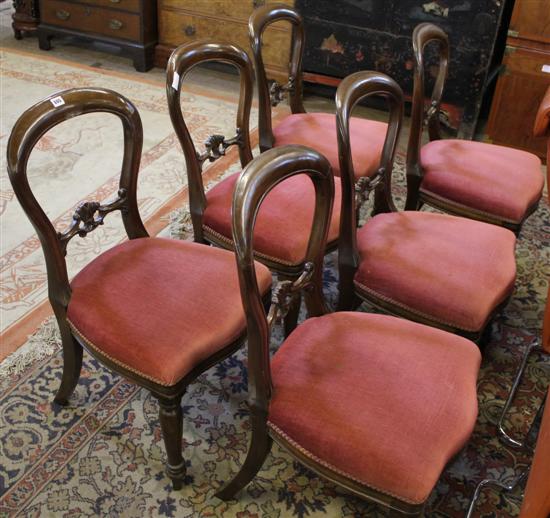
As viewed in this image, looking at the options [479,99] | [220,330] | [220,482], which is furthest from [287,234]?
[479,99]

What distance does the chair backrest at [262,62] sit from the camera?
202 centimetres

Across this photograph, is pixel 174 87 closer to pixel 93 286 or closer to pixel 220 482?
pixel 93 286

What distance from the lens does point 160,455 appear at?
1593 mm

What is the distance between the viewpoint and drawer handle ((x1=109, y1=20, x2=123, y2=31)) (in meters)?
3.73

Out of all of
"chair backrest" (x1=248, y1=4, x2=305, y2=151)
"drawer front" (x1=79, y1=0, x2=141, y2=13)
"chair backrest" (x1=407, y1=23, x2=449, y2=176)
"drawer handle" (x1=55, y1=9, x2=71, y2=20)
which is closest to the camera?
"chair backrest" (x1=407, y1=23, x2=449, y2=176)

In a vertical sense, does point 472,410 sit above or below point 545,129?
below

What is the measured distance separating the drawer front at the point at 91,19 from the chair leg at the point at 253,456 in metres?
2.95

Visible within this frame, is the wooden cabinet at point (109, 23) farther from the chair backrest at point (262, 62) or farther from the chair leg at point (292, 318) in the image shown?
the chair leg at point (292, 318)

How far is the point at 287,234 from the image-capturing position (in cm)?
171

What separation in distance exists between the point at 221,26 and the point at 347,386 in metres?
2.85

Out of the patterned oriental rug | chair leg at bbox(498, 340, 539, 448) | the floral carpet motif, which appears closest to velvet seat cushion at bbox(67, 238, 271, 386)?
the floral carpet motif

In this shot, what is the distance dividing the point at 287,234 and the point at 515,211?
711 mm

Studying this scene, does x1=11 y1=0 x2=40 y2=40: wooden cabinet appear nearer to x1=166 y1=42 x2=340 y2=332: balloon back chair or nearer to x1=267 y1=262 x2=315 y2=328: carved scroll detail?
x1=166 y1=42 x2=340 y2=332: balloon back chair

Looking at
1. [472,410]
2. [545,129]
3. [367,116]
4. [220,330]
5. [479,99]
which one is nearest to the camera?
[472,410]
